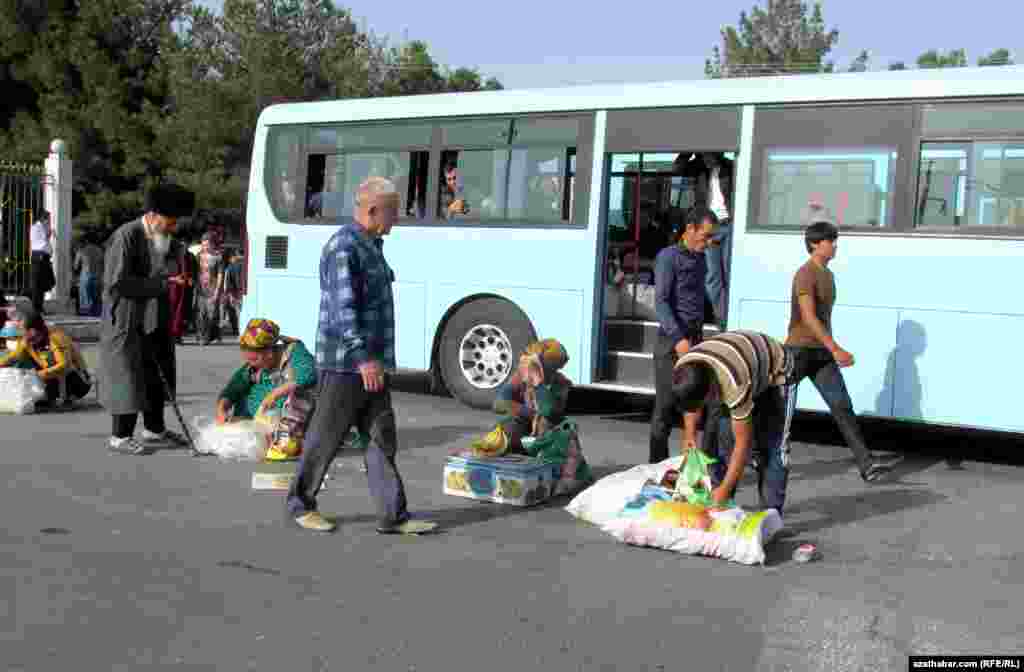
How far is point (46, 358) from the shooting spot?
993cm

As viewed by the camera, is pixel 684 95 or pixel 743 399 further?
pixel 684 95

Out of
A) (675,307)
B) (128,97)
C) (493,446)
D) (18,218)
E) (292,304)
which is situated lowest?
(493,446)

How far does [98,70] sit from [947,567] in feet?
104

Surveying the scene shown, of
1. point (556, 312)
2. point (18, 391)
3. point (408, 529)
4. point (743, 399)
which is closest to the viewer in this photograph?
point (743, 399)

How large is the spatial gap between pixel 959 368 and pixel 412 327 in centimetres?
511

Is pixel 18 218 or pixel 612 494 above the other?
pixel 18 218

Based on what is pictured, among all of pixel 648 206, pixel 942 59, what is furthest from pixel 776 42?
pixel 648 206

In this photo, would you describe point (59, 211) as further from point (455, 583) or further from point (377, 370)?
point (455, 583)

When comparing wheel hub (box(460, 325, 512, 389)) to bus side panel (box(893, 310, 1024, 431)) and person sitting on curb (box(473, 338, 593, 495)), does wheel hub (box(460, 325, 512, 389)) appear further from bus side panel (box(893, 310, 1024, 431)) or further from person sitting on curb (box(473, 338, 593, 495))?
bus side panel (box(893, 310, 1024, 431))

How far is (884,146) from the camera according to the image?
28.8 feet

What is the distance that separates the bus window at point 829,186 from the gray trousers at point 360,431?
450 centimetres

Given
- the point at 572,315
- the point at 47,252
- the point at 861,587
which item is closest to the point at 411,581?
the point at 861,587

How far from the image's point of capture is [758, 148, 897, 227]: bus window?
8.81 meters

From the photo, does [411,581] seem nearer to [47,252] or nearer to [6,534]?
[6,534]
